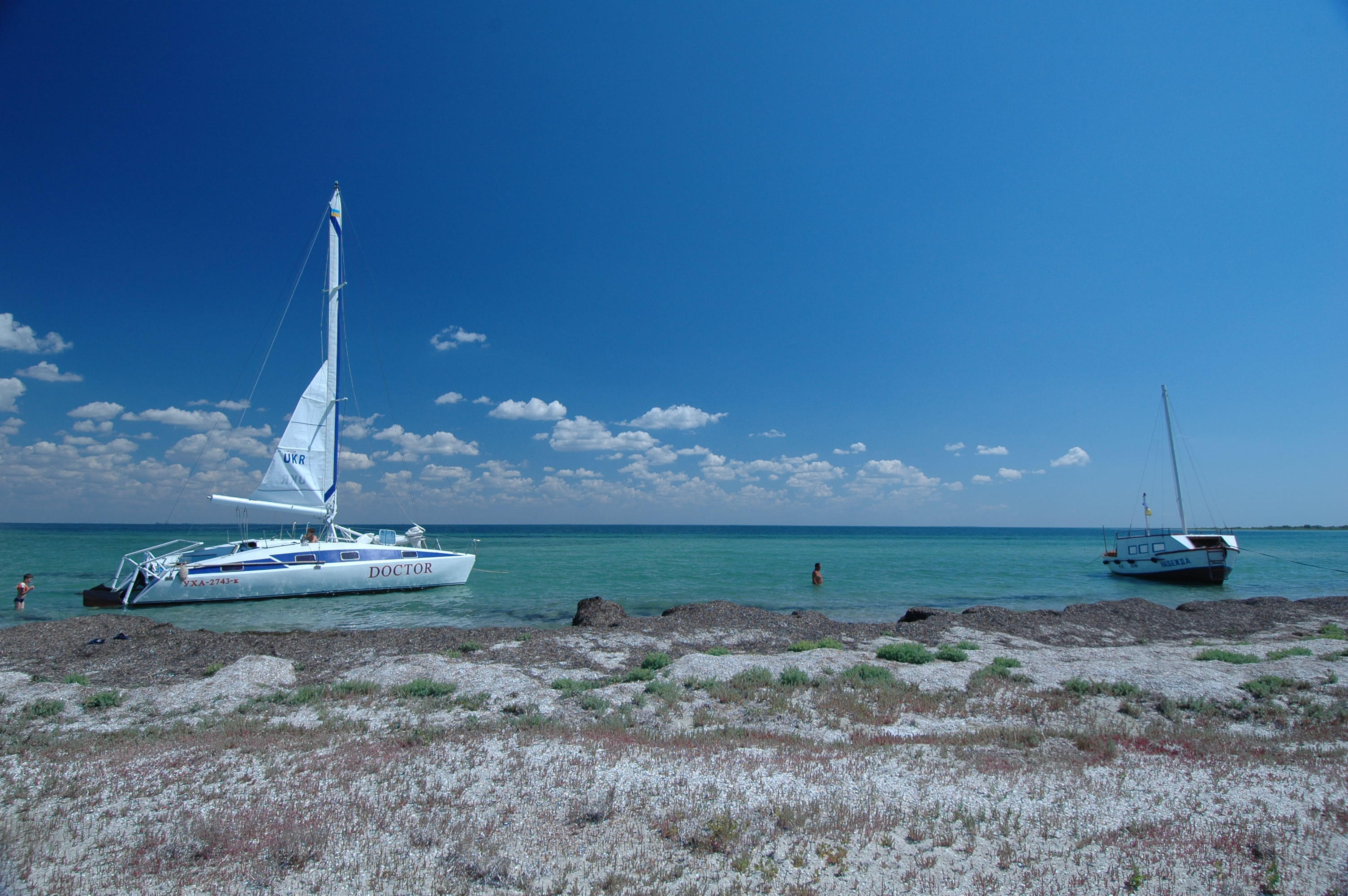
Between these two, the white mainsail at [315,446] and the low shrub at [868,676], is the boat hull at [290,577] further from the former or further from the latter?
the low shrub at [868,676]

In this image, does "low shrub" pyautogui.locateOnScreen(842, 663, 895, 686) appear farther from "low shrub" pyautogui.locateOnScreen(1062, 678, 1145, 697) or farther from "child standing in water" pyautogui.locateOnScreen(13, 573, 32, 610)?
"child standing in water" pyautogui.locateOnScreen(13, 573, 32, 610)

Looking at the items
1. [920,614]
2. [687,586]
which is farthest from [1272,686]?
[687,586]

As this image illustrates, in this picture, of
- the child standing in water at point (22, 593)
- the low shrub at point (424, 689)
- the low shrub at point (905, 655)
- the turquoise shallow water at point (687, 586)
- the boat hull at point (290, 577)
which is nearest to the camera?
the low shrub at point (424, 689)

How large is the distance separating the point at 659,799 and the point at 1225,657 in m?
15.6

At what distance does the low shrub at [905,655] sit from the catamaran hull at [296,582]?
78.9 feet

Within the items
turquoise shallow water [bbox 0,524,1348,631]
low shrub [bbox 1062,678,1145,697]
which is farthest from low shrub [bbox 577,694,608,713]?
turquoise shallow water [bbox 0,524,1348,631]

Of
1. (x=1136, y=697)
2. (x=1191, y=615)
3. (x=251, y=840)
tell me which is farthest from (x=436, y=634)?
(x=1191, y=615)

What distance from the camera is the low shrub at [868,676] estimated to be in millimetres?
12125

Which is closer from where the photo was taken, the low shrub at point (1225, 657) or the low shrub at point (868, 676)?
the low shrub at point (868, 676)

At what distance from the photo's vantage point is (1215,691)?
11.2 m

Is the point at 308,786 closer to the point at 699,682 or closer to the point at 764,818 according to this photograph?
the point at 764,818

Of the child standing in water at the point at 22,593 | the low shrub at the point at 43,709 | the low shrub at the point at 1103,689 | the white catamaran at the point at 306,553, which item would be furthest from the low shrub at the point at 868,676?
the child standing in water at the point at 22,593

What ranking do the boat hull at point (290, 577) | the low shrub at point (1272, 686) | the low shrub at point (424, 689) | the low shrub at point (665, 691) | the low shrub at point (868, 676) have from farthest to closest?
the boat hull at point (290, 577)
the low shrub at point (868, 676)
the low shrub at point (424, 689)
the low shrub at point (665, 691)
the low shrub at point (1272, 686)

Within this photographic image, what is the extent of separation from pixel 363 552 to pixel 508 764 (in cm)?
2575
